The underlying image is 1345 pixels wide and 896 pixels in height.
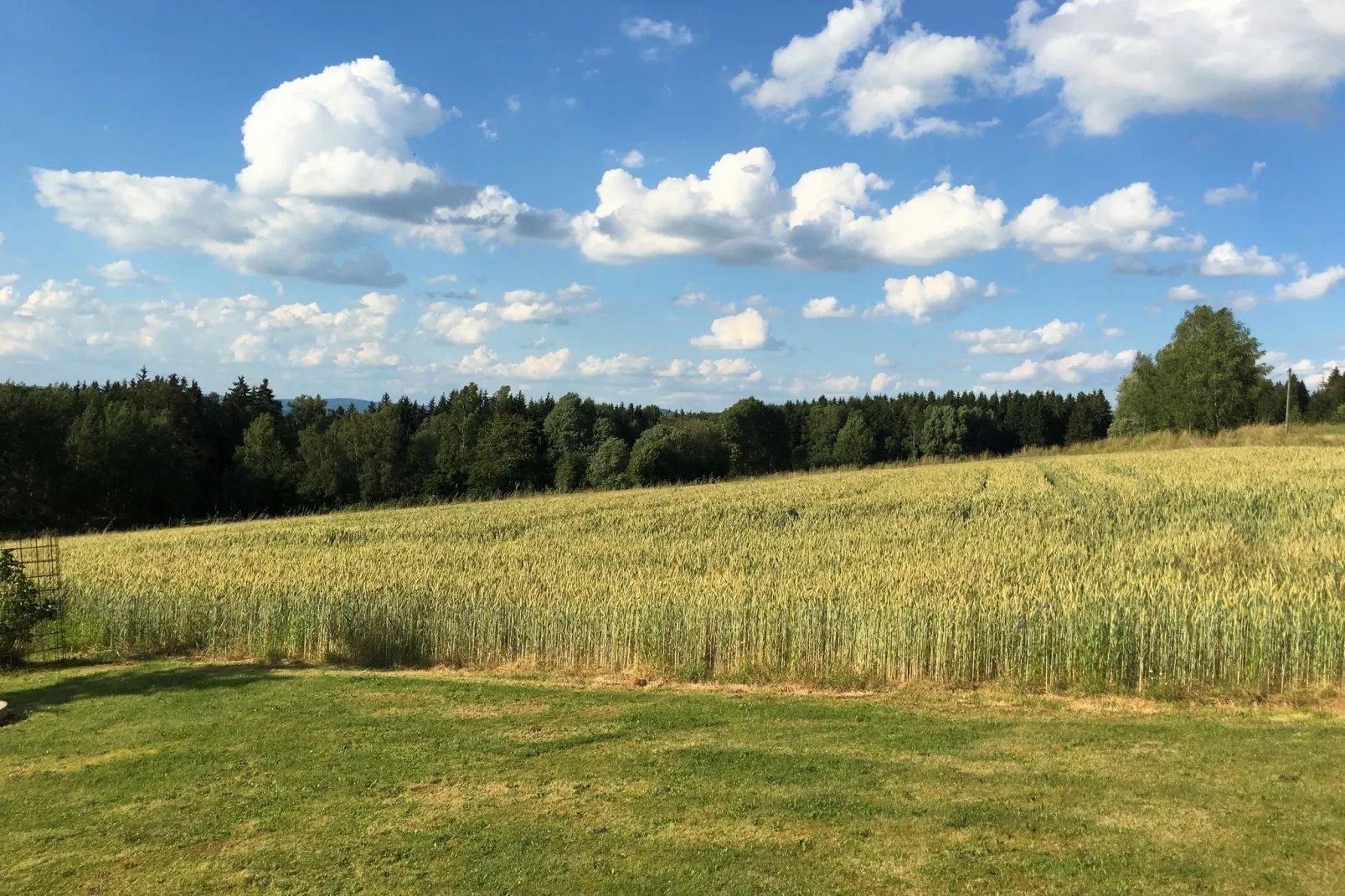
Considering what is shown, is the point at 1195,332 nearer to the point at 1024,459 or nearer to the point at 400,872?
the point at 1024,459

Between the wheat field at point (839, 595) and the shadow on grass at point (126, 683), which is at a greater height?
the wheat field at point (839, 595)

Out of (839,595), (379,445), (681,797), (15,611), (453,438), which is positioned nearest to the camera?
(681,797)

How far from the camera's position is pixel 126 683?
12984 millimetres

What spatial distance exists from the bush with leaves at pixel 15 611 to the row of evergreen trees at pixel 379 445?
43898 mm

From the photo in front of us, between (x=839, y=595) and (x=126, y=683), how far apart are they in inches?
431

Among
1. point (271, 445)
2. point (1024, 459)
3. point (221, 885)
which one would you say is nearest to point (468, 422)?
point (271, 445)

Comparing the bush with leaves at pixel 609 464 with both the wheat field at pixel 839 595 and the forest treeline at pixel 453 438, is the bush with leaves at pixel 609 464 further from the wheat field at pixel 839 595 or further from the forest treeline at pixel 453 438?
the wheat field at pixel 839 595

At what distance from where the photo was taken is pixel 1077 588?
12320mm

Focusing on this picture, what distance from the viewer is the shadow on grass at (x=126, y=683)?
11984mm

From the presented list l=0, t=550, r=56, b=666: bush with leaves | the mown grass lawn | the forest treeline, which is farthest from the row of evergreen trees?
the mown grass lawn

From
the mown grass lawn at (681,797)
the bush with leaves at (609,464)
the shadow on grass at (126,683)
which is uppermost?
the bush with leaves at (609,464)

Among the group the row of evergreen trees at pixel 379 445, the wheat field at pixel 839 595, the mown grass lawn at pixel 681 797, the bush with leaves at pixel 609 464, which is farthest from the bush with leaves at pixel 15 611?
the bush with leaves at pixel 609 464

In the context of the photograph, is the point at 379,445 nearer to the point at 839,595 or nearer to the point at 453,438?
the point at 453,438

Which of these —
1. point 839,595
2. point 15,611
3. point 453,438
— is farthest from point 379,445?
point 839,595
